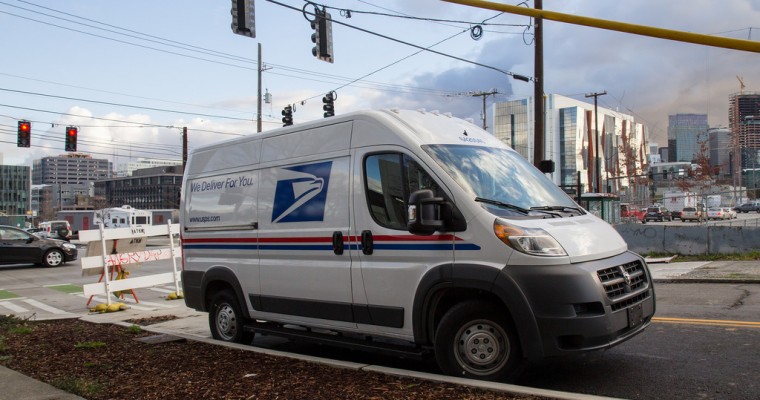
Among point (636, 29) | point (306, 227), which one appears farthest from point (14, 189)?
point (636, 29)

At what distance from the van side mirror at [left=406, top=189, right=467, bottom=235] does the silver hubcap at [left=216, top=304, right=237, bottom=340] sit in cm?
351

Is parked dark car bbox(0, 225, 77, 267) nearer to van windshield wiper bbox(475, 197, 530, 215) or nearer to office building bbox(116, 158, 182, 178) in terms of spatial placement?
van windshield wiper bbox(475, 197, 530, 215)

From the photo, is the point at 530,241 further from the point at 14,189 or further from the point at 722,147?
the point at 14,189

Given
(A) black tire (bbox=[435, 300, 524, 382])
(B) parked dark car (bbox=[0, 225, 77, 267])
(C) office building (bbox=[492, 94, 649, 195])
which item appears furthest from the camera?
(C) office building (bbox=[492, 94, 649, 195])

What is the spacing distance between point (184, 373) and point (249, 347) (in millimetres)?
1183

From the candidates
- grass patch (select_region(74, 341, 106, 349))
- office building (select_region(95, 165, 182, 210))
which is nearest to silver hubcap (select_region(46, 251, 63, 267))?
grass patch (select_region(74, 341, 106, 349))

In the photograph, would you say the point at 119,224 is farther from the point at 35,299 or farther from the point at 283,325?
the point at 283,325

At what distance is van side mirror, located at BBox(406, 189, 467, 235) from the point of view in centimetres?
496

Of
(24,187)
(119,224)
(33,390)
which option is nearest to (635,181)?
(119,224)

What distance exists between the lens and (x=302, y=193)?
21.3 feet

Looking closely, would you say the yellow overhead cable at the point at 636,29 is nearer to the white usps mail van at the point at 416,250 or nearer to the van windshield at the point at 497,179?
the white usps mail van at the point at 416,250

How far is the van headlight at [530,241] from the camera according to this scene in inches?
184

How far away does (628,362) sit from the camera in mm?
5742

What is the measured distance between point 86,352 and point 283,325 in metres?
2.29
